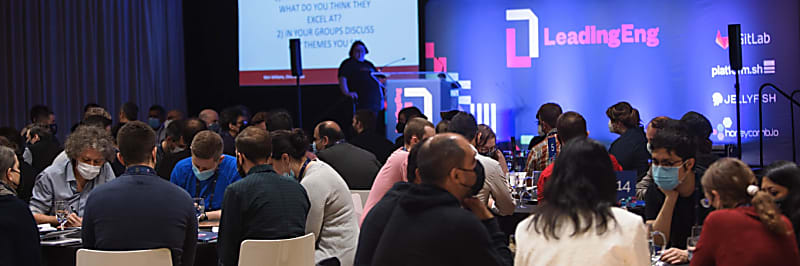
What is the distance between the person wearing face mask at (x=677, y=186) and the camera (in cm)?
358

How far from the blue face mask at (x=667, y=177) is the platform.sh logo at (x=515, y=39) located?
7430 millimetres

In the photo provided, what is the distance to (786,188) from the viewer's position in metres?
2.76

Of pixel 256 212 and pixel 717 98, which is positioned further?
pixel 717 98

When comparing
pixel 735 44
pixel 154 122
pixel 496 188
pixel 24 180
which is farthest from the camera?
pixel 154 122

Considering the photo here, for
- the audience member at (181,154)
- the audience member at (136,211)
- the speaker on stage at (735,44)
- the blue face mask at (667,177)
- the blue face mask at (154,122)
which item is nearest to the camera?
the audience member at (136,211)

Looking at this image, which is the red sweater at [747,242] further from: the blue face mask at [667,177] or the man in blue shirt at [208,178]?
the man in blue shirt at [208,178]

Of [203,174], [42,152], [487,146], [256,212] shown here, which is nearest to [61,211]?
[203,174]

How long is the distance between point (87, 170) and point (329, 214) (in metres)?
1.57

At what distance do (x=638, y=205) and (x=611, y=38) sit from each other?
641 cm

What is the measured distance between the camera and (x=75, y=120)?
11078mm

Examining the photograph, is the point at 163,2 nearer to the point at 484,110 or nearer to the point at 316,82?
the point at 316,82

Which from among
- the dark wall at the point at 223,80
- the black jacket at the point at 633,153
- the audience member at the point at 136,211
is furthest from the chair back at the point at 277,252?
the dark wall at the point at 223,80

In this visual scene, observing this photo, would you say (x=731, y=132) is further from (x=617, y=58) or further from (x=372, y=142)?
(x=372, y=142)

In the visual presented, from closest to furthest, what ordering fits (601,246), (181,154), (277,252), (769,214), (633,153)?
(601,246) → (769,214) → (277,252) → (181,154) → (633,153)
